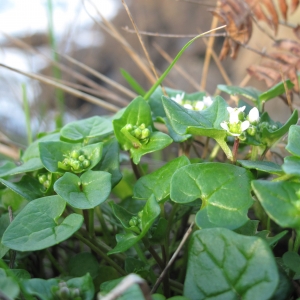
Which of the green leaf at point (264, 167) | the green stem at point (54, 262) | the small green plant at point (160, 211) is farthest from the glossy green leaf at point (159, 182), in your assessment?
the green stem at point (54, 262)

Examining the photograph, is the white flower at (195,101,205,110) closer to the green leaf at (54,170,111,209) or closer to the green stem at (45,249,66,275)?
the green leaf at (54,170,111,209)

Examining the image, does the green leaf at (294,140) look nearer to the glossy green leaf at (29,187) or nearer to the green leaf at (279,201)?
the green leaf at (279,201)

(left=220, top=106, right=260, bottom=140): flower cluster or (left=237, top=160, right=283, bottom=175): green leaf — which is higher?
(left=220, top=106, right=260, bottom=140): flower cluster

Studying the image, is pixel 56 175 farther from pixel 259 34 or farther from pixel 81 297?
pixel 259 34

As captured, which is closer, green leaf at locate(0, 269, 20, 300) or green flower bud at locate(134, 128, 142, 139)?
green leaf at locate(0, 269, 20, 300)

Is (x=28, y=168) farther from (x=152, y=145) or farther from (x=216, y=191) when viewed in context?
(x=216, y=191)

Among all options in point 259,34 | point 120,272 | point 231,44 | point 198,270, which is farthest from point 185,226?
point 259,34

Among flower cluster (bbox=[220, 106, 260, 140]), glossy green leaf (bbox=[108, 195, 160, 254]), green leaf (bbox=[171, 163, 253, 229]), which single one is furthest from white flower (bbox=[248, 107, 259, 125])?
glossy green leaf (bbox=[108, 195, 160, 254])

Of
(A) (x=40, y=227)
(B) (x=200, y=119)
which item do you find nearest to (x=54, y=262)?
(A) (x=40, y=227)
